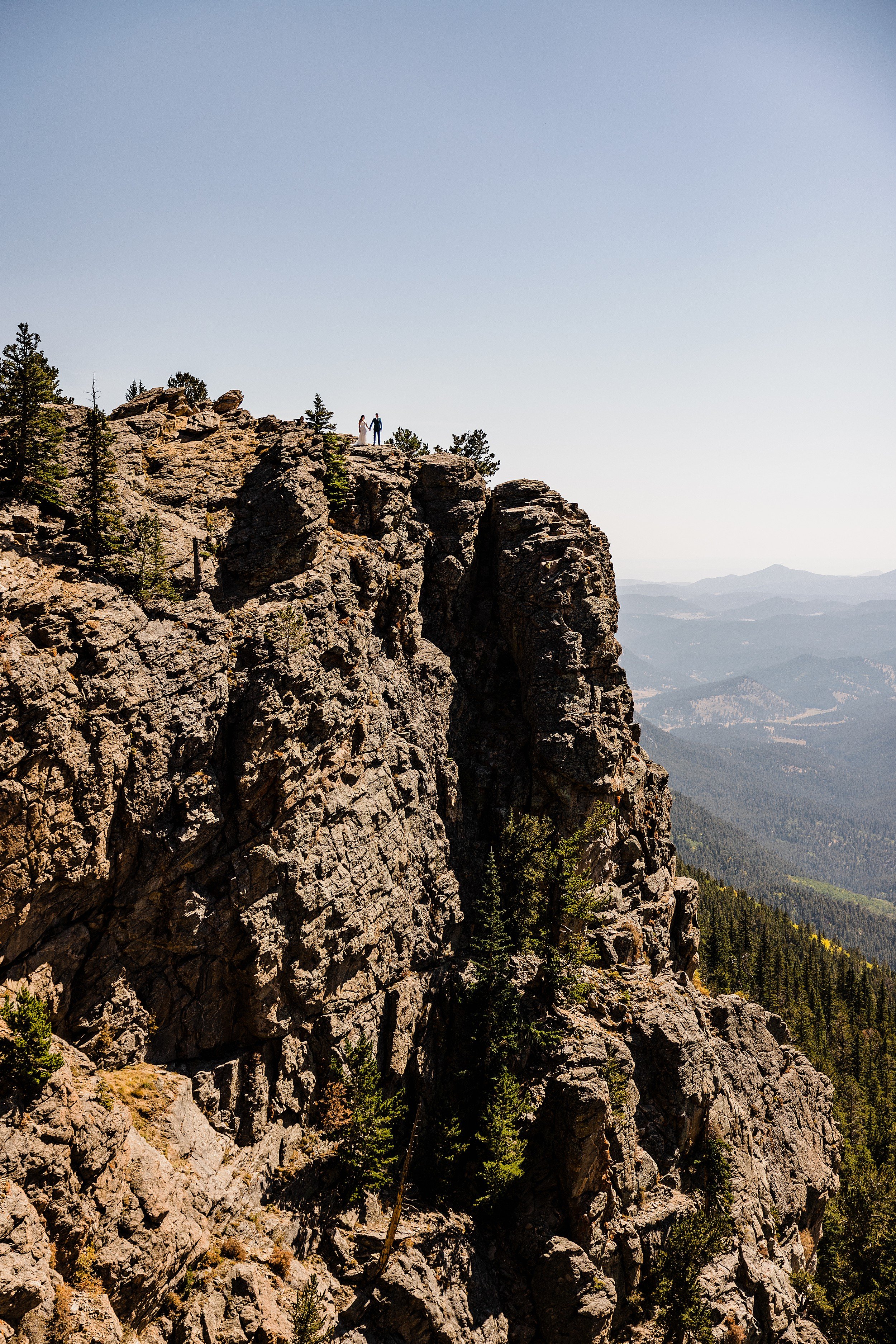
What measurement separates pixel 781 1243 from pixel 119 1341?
48792 millimetres

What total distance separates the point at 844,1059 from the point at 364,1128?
106290 millimetres

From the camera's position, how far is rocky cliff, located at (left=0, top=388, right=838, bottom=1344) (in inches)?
1019

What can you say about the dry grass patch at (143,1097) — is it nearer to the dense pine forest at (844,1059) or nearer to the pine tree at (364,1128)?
the pine tree at (364,1128)

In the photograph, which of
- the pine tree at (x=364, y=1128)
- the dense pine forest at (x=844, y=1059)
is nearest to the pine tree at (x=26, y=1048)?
the pine tree at (x=364, y=1128)

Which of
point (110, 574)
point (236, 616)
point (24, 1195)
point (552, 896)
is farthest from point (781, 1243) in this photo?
point (110, 574)

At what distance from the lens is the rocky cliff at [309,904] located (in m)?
25.9

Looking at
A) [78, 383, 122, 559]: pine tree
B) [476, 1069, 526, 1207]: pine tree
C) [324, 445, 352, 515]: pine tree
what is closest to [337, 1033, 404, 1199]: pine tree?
[476, 1069, 526, 1207]: pine tree

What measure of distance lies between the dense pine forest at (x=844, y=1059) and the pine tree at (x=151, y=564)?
67355 mm

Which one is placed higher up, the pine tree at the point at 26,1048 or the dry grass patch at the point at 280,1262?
the pine tree at the point at 26,1048

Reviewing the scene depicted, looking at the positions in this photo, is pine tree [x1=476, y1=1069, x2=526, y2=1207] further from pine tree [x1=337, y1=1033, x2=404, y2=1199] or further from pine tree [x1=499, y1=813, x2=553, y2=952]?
pine tree [x1=499, y1=813, x2=553, y2=952]

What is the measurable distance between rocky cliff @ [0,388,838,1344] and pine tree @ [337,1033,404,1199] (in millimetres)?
1200

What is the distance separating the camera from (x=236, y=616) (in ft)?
116

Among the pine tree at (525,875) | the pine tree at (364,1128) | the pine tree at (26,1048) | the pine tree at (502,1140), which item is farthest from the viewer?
the pine tree at (525,875)

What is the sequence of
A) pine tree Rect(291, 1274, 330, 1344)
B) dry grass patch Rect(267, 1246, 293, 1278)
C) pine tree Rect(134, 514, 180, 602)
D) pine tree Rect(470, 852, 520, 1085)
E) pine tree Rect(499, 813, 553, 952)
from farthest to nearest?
pine tree Rect(499, 813, 553, 952)
pine tree Rect(470, 852, 520, 1085)
pine tree Rect(134, 514, 180, 602)
dry grass patch Rect(267, 1246, 293, 1278)
pine tree Rect(291, 1274, 330, 1344)
